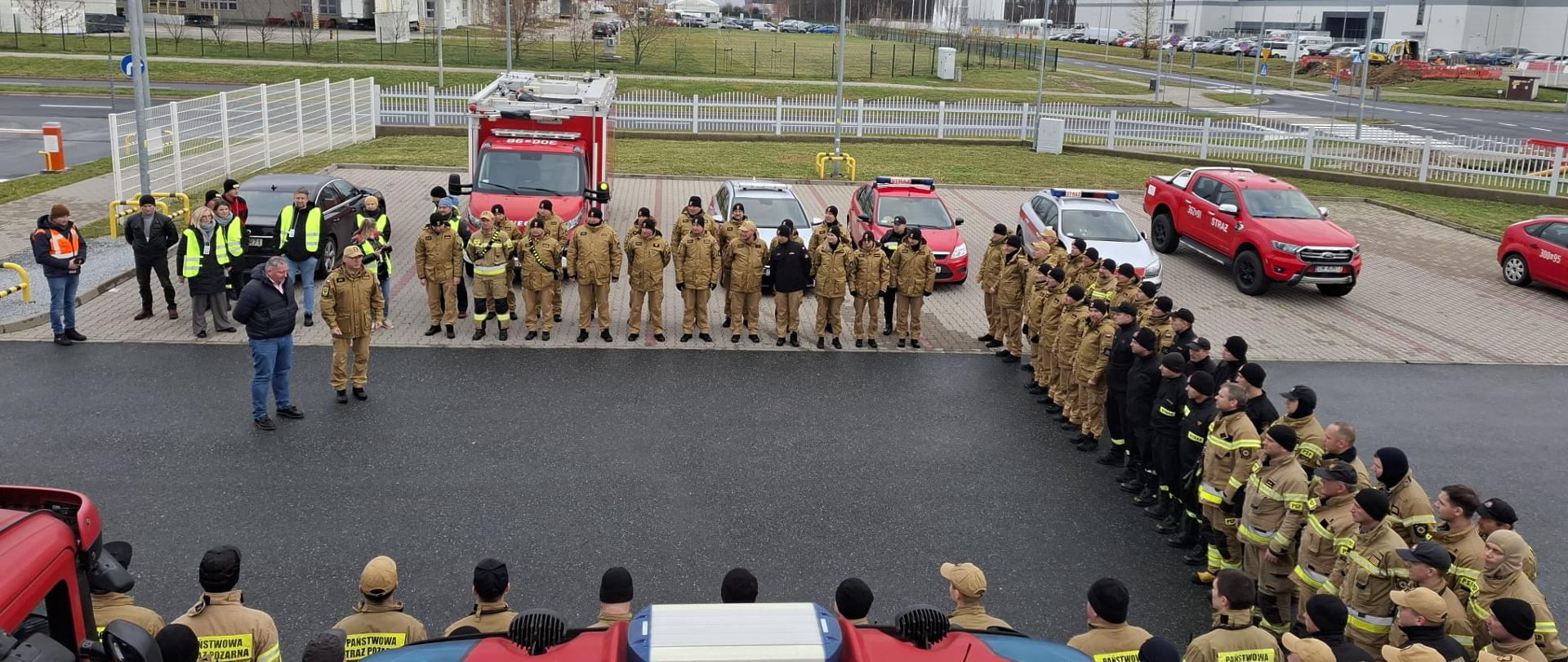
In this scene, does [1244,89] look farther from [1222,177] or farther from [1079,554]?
[1079,554]

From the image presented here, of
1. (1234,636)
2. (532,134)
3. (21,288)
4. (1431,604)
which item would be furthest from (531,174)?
(1431,604)

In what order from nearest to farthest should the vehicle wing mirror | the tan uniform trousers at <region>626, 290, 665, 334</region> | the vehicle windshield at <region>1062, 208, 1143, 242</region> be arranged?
1. the vehicle wing mirror
2. the tan uniform trousers at <region>626, 290, 665, 334</region>
3. the vehicle windshield at <region>1062, 208, 1143, 242</region>

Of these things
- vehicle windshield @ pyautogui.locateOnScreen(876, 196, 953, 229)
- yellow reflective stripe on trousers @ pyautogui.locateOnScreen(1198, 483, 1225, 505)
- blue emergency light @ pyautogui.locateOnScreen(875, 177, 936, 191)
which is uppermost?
blue emergency light @ pyautogui.locateOnScreen(875, 177, 936, 191)

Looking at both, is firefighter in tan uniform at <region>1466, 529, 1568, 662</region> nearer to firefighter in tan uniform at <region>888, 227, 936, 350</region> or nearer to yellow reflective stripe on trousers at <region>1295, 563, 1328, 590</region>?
yellow reflective stripe on trousers at <region>1295, 563, 1328, 590</region>

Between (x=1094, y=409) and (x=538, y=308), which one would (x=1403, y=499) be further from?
(x=538, y=308)

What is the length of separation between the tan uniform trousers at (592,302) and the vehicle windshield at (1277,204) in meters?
10.7

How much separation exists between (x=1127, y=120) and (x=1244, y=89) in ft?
92.6

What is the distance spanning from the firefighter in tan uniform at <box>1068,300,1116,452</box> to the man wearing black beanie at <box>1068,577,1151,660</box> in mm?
5385

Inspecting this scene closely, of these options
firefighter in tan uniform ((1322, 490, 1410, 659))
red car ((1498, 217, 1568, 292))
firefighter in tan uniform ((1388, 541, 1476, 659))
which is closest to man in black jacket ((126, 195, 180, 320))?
firefighter in tan uniform ((1322, 490, 1410, 659))

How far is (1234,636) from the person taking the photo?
5.62 m

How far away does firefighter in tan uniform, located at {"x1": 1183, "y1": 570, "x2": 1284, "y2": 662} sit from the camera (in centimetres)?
557

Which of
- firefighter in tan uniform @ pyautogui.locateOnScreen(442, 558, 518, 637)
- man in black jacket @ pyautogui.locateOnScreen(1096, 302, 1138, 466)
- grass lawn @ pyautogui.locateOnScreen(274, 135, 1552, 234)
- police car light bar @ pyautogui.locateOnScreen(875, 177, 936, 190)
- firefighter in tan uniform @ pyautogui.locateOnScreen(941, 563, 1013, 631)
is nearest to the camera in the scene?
firefighter in tan uniform @ pyautogui.locateOnScreen(442, 558, 518, 637)

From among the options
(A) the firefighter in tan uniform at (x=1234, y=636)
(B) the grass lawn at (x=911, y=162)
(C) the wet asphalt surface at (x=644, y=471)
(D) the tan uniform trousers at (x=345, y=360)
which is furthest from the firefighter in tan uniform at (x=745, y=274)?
(B) the grass lawn at (x=911, y=162)

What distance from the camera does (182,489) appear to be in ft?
30.3
